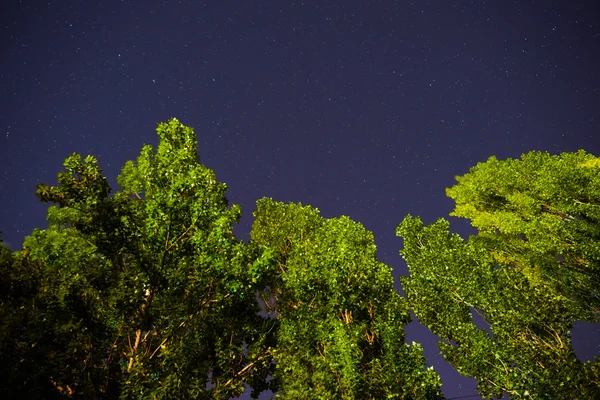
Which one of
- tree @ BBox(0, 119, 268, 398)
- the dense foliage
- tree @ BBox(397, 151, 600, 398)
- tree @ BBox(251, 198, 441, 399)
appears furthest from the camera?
tree @ BBox(397, 151, 600, 398)

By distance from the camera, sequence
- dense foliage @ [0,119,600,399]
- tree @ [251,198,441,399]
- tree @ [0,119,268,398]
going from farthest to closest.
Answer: tree @ [251,198,441,399], dense foliage @ [0,119,600,399], tree @ [0,119,268,398]

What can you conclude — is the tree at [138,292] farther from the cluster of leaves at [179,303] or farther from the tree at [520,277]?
the tree at [520,277]

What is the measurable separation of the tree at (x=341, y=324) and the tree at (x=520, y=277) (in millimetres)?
3152

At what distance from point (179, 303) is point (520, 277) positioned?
17.3m

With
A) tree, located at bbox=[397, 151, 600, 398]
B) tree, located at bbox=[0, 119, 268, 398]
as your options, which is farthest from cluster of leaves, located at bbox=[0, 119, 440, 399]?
tree, located at bbox=[397, 151, 600, 398]

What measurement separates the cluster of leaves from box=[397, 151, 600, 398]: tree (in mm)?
3215

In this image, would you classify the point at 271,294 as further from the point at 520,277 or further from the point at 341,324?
the point at 520,277

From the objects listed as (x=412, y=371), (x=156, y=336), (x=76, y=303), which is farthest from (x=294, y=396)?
(x=76, y=303)

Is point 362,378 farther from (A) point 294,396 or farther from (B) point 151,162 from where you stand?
(B) point 151,162

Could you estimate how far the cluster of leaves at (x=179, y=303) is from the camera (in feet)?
29.1

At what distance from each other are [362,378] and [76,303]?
11032mm

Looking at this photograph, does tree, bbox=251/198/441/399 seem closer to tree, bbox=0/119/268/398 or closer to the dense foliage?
the dense foliage

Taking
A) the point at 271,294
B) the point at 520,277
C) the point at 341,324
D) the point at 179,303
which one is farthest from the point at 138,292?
the point at 520,277

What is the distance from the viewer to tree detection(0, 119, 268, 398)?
860 cm
